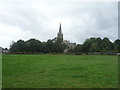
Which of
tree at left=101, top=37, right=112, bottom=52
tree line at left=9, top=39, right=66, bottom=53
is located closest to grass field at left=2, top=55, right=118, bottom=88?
tree at left=101, top=37, right=112, bottom=52

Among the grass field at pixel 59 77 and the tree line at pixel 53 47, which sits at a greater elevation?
the tree line at pixel 53 47

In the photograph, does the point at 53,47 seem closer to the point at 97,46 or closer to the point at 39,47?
the point at 39,47

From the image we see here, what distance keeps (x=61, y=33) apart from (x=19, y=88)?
116 m

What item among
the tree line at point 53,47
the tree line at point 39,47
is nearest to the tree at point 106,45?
the tree line at point 53,47

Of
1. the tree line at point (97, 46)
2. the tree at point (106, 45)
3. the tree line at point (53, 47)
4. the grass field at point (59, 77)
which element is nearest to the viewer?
the grass field at point (59, 77)

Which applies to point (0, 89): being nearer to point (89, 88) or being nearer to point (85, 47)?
point (89, 88)

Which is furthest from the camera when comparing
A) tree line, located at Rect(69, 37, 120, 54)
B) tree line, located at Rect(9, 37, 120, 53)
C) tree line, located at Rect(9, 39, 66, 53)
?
tree line, located at Rect(9, 39, 66, 53)

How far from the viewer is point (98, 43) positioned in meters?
88.1

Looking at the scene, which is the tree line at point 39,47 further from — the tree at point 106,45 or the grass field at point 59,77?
the grass field at point 59,77

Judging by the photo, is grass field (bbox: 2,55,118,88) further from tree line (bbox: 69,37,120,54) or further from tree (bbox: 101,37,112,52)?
tree line (bbox: 69,37,120,54)

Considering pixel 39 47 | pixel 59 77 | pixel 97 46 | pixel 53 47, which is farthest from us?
pixel 39 47

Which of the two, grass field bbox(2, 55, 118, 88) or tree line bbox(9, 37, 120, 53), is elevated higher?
tree line bbox(9, 37, 120, 53)

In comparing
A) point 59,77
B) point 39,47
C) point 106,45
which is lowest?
point 59,77

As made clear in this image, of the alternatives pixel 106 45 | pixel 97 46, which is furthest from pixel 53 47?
pixel 106 45
